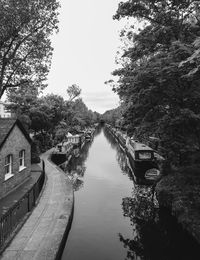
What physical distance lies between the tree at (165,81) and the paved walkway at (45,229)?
6.29 meters

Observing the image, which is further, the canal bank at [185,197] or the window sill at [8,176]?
the window sill at [8,176]

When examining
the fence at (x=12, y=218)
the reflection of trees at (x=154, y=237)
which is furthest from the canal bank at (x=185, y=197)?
the fence at (x=12, y=218)

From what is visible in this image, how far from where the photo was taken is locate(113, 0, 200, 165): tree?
9812 mm

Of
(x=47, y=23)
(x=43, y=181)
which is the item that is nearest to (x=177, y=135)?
(x=43, y=181)

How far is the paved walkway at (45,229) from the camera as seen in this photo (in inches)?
308

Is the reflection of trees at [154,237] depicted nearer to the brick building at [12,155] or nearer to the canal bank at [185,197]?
the canal bank at [185,197]

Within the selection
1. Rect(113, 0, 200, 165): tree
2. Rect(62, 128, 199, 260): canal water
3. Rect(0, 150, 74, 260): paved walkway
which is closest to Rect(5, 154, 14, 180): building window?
Rect(0, 150, 74, 260): paved walkway

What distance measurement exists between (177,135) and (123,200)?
8792 millimetres

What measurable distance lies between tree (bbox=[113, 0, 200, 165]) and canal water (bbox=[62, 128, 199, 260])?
484cm

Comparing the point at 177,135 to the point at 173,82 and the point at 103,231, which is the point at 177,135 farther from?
the point at 103,231

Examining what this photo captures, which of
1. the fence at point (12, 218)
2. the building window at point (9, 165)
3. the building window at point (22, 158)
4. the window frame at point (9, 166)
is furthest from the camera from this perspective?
the building window at point (22, 158)

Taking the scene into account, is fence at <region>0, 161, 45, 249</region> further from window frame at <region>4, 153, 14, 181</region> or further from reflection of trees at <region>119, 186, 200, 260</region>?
reflection of trees at <region>119, 186, 200, 260</region>

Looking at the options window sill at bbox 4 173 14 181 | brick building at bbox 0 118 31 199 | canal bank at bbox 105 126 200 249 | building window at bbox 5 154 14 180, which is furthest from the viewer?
building window at bbox 5 154 14 180

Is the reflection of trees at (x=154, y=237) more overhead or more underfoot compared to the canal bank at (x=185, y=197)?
more underfoot
